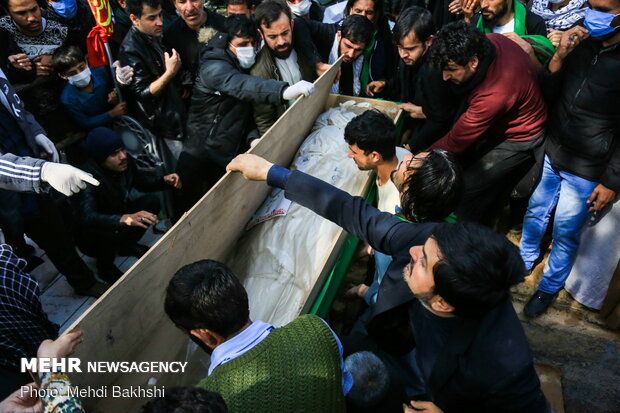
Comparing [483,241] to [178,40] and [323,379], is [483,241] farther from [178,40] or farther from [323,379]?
[178,40]

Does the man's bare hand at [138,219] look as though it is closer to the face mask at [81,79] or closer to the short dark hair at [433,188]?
the face mask at [81,79]

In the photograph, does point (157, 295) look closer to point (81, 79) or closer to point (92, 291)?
point (92, 291)

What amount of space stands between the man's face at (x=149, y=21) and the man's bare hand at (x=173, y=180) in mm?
1104

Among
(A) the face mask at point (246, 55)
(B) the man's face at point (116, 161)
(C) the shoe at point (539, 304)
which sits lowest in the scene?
(C) the shoe at point (539, 304)

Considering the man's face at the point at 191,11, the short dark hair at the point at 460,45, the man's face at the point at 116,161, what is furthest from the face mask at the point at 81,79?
the short dark hair at the point at 460,45

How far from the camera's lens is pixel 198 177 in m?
3.39

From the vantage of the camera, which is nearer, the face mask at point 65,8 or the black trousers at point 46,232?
the black trousers at point 46,232

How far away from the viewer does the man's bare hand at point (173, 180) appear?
3.11 metres

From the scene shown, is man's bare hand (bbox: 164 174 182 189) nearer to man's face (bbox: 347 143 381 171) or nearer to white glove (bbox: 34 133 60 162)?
white glove (bbox: 34 133 60 162)

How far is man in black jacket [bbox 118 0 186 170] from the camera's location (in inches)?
121

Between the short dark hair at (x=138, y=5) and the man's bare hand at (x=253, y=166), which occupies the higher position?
the short dark hair at (x=138, y=5)

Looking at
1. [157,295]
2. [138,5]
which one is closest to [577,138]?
[157,295]

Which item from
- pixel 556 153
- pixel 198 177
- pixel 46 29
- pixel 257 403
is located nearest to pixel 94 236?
pixel 198 177

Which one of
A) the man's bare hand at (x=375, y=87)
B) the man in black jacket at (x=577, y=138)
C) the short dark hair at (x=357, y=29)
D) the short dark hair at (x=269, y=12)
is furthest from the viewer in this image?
the man's bare hand at (x=375, y=87)
